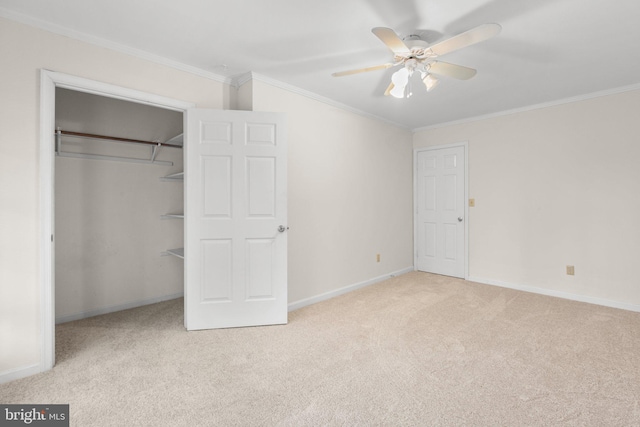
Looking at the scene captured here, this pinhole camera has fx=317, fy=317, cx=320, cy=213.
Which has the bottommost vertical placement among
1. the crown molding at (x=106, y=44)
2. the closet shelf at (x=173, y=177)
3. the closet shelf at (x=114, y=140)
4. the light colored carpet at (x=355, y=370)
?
the light colored carpet at (x=355, y=370)

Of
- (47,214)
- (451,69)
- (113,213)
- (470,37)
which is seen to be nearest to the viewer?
(470,37)

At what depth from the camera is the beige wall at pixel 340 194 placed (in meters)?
3.45

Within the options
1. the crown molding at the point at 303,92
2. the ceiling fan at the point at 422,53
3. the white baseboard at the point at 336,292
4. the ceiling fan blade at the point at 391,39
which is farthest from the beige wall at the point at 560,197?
the ceiling fan blade at the point at 391,39

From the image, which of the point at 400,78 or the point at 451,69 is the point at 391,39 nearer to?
the point at 400,78

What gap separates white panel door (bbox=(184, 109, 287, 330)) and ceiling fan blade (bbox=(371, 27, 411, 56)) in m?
1.27

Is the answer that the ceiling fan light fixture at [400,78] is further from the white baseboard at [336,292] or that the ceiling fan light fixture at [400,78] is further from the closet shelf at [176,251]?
the closet shelf at [176,251]

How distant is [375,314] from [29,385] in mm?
2731

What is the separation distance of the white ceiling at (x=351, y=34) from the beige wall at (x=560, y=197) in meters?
0.57

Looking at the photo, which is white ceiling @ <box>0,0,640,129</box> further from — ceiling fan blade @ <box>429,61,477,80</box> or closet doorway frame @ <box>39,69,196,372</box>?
closet doorway frame @ <box>39,69,196,372</box>

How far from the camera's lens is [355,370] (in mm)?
2195

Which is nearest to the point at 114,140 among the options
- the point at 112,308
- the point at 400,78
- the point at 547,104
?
the point at 112,308

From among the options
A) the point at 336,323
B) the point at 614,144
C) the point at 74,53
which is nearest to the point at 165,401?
the point at 336,323

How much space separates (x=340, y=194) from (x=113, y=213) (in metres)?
2.54

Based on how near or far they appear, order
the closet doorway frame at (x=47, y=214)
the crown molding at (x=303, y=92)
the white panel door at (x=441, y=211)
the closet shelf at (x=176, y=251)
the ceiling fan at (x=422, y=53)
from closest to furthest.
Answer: the ceiling fan at (x=422, y=53)
the closet doorway frame at (x=47, y=214)
the crown molding at (x=303, y=92)
the closet shelf at (x=176, y=251)
the white panel door at (x=441, y=211)
